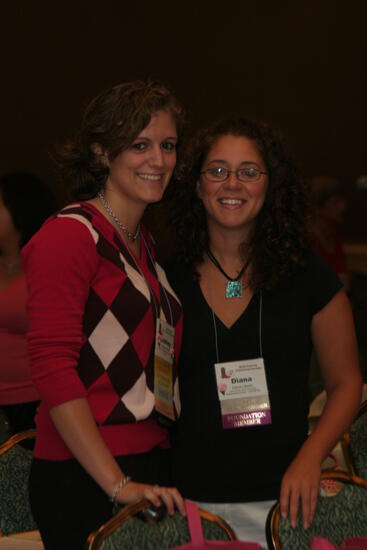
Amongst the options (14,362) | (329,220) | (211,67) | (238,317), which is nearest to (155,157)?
(238,317)

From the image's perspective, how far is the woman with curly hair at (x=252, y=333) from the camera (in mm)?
2217

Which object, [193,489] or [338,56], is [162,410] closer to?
[193,489]

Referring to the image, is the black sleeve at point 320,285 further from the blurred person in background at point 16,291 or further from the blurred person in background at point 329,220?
the blurred person in background at point 329,220

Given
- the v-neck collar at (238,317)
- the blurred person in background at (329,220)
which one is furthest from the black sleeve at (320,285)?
the blurred person in background at (329,220)

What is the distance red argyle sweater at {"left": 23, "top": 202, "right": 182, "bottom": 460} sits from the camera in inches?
70.9

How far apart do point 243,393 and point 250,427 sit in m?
0.09

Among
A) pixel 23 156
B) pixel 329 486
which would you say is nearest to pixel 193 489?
pixel 329 486

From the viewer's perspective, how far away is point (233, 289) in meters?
2.33

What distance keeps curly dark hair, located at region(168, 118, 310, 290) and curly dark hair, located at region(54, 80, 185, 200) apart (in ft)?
0.86

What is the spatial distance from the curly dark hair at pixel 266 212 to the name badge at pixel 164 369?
1.19 ft

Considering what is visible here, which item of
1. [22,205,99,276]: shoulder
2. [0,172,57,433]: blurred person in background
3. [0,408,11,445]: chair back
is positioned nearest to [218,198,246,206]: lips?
[22,205,99,276]: shoulder

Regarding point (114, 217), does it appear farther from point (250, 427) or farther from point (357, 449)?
point (357, 449)

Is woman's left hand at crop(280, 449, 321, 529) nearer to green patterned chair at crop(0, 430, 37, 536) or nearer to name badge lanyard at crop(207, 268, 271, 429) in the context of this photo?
name badge lanyard at crop(207, 268, 271, 429)

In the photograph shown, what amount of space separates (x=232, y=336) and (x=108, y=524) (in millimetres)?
643
